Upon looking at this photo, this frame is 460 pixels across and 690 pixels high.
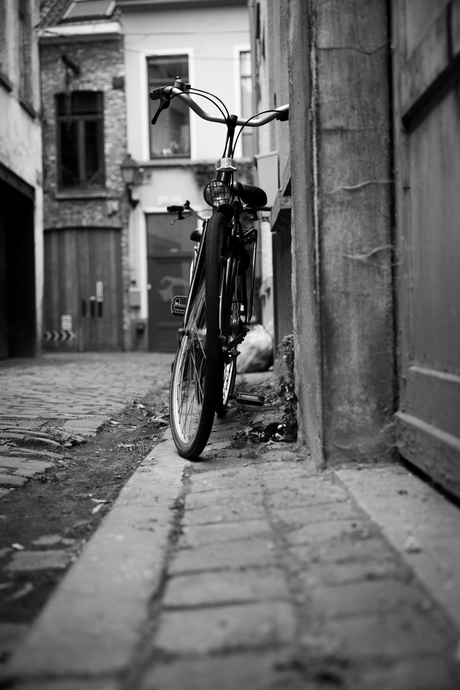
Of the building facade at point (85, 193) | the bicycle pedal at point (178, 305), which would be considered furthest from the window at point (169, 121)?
the bicycle pedal at point (178, 305)

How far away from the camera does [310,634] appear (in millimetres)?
1328

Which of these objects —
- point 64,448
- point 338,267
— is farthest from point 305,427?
point 64,448

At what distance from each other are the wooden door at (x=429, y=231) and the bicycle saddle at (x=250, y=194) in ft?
3.34

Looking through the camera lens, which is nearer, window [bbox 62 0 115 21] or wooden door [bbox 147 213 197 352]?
window [bbox 62 0 115 21]

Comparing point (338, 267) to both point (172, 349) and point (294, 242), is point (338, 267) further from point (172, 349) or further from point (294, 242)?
point (172, 349)

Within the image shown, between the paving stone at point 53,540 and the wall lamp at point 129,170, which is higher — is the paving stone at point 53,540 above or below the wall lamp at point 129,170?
below

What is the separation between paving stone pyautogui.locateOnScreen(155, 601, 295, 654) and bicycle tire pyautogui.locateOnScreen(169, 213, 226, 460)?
1.35 m

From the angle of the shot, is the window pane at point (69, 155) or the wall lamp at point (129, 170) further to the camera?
the window pane at point (69, 155)

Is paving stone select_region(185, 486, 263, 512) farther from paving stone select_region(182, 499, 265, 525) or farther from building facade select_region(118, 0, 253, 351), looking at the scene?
building facade select_region(118, 0, 253, 351)

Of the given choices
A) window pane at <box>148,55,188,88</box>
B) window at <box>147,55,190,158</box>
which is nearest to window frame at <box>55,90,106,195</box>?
window at <box>147,55,190,158</box>

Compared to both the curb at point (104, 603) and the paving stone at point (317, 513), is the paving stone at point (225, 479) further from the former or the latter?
the paving stone at point (317, 513)

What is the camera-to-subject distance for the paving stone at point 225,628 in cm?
132

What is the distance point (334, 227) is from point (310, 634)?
154 cm

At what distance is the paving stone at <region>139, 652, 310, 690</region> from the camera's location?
118 centimetres
